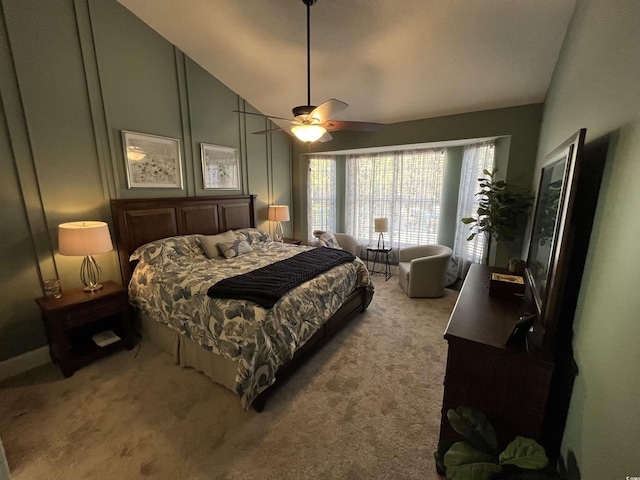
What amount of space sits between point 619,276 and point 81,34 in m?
4.21

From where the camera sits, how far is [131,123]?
9.82 ft

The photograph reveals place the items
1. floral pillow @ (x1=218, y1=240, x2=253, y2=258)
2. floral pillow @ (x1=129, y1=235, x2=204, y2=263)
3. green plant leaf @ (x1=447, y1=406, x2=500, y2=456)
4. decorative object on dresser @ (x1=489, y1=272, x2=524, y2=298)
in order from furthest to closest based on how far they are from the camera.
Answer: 1. floral pillow @ (x1=218, y1=240, x2=253, y2=258)
2. floral pillow @ (x1=129, y1=235, x2=204, y2=263)
3. decorative object on dresser @ (x1=489, y1=272, x2=524, y2=298)
4. green plant leaf @ (x1=447, y1=406, x2=500, y2=456)

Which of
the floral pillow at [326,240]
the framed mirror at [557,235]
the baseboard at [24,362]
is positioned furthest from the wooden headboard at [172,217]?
the framed mirror at [557,235]

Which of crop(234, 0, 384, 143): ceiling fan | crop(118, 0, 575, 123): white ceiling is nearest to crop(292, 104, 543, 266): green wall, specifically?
crop(118, 0, 575, 123): white ceiling

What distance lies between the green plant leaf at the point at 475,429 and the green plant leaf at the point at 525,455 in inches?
5.6

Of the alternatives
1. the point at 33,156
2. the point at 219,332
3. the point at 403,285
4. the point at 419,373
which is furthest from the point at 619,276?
the point at 33,156

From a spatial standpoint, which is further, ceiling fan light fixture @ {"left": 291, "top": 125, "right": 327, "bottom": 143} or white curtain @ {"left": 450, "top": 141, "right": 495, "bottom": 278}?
white curtain @ {"left": 450, "top": 141, "right": 495, "bottom": 278}

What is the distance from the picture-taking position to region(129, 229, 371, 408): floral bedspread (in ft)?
6.29

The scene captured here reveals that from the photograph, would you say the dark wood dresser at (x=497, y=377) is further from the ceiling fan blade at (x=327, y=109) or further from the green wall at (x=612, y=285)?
the ceiling fan blade at (x=327, y=109)

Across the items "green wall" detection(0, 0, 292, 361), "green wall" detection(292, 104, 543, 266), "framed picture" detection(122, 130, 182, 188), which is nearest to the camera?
"green wall" detection(0, 0, 292, 361)

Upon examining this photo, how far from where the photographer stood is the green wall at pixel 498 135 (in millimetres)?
3191

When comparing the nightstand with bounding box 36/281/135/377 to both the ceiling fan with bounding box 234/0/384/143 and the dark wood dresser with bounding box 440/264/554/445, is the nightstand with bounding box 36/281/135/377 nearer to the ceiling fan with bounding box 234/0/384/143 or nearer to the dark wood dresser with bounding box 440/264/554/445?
the ceiling fan with bounding box 234/0/384/143

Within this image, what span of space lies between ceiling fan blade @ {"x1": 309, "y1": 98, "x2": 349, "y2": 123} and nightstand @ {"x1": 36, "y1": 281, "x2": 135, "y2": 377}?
2.44 metres

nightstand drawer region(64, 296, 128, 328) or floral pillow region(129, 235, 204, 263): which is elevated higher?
floral pillow region(129, 235, 204, 263)
